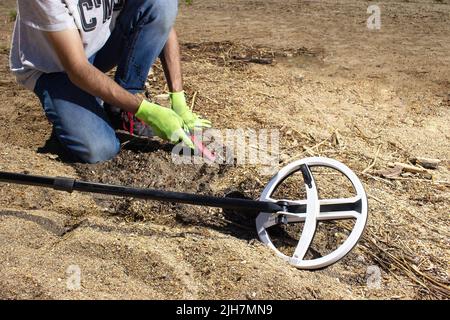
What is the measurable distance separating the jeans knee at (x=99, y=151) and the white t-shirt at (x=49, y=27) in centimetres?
39

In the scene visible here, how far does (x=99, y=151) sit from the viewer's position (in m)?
2.81

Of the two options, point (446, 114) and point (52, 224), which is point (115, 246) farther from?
point (446, 114)

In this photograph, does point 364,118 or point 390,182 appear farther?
point 364,118

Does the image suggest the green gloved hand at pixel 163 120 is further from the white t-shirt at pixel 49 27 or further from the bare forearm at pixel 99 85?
the white t-shirt at pixel 49 27

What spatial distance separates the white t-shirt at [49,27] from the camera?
2422mm

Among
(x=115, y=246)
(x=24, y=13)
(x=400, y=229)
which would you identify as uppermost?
(x=24, y=13)

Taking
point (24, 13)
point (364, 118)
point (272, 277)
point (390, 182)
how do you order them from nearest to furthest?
point (272, 277)
point (24, 13)
point (390, 182)
point (364, 118)


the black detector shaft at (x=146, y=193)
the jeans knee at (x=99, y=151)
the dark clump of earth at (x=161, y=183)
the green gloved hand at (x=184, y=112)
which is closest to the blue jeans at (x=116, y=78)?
the jeans knee at (x=99, y=151)

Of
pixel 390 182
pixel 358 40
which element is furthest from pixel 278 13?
pixel 390 182

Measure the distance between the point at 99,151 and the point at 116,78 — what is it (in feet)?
1.61

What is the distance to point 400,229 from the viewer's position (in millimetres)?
2410

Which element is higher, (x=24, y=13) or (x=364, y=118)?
(x=24, y=13)

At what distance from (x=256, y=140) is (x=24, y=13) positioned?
1.28m

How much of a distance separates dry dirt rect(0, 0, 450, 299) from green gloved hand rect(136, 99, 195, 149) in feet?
0.48
